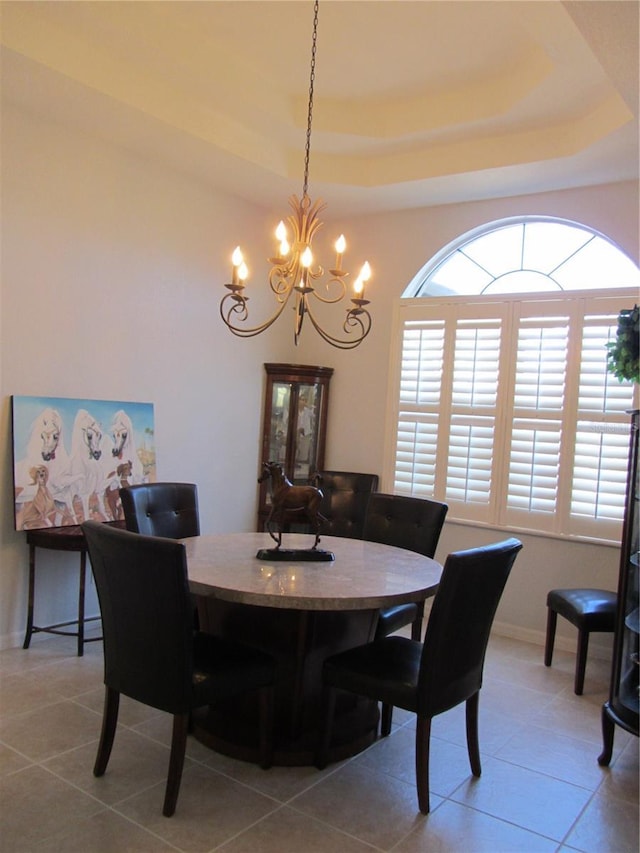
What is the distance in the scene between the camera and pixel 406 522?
11.6 feet

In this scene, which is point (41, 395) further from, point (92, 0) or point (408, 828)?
point (408, 828)

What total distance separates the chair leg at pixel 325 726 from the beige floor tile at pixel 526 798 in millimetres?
496

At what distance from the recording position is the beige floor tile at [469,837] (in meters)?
2.15

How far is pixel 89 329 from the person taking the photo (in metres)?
3.85

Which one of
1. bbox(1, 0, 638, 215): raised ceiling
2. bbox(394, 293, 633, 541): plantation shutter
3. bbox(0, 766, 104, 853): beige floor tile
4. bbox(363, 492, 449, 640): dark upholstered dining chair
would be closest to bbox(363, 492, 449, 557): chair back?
bbox(363, 492, 449, 640): dark upholstered dining chair

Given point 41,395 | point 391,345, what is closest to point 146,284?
point 41,395

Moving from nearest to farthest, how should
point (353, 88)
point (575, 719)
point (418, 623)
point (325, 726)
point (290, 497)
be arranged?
point (325, 726)
point (290, 497)
point (575, 719)
point (418, 623)
point (353, 88)

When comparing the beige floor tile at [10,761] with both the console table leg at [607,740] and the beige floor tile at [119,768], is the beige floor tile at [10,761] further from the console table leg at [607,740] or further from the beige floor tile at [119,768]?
the console table leg at [607,740]

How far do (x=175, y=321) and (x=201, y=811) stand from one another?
9.66 feet

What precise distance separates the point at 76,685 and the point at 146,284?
2344mm

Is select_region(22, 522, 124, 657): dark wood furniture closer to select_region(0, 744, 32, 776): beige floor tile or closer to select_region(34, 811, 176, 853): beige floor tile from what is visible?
select_region(0, 744, 32, 776): beige floor tile

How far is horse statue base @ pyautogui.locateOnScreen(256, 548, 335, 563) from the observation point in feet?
9.12

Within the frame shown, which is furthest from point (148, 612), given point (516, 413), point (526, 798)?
point (516, 413)

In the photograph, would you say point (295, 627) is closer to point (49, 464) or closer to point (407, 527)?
point (407, 527)
